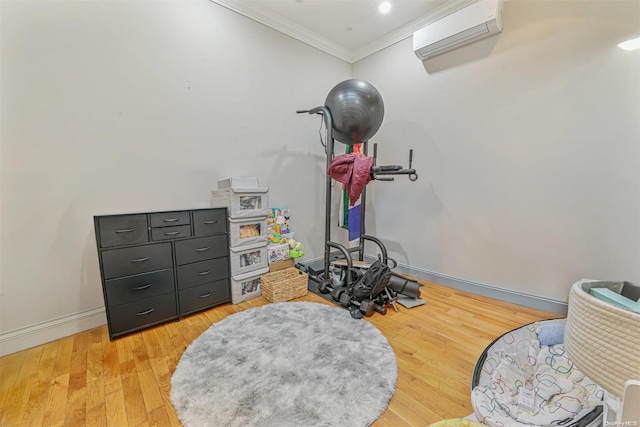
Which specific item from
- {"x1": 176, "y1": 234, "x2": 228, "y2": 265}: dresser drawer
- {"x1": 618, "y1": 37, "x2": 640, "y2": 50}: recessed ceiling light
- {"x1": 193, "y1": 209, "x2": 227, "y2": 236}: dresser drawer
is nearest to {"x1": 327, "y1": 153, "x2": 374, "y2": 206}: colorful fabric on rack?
{"x1": 193, "y1": 209, "x2": 227, "y2": 236}: dresser drawer

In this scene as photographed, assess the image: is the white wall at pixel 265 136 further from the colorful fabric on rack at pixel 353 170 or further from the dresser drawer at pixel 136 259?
the colorful fabric on rack at pixel 353 170

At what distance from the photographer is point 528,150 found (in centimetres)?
204

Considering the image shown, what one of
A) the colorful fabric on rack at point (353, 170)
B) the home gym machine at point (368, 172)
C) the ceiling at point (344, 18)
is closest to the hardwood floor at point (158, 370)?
the home gym machine at point (368, 172)

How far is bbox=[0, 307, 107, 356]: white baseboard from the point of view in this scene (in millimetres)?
1524

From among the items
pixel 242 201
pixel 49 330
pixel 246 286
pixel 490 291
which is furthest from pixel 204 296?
pixel 490 291

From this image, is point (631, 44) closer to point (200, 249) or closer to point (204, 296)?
point (200, 249)

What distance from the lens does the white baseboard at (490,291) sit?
197 centimetres

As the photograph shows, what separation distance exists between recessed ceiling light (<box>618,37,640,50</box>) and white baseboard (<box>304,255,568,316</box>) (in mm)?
1798

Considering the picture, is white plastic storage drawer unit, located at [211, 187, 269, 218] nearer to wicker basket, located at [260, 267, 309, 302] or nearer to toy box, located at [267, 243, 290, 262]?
toy box, located at [267, 243, 290, 262]

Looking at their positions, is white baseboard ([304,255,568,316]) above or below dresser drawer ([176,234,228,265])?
below

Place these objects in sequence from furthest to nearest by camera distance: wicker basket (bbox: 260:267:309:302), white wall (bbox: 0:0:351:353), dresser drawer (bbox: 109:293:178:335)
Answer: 1. wicker basket (bbox: 260:267:309:302)
2. dresser drawer (bbox: 109:293:178:335)
3. white wall (bbox: 0:0:351:353)

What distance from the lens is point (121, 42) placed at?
1775mm

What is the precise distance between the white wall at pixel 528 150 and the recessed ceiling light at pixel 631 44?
31 millimetres

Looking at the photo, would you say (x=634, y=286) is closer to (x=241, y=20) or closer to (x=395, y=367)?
(x=395, y=367)
